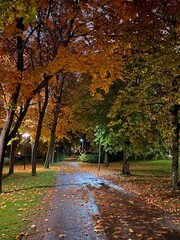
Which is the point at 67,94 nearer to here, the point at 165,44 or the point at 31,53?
the point at 31,53

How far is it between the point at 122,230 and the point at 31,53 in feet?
41.8

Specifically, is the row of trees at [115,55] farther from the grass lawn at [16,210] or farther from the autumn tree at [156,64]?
the grass lawn at [16,210]

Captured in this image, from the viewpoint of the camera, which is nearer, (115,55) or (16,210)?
(16,210)

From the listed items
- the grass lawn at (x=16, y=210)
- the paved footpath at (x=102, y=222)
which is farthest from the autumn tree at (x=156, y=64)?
the grass lawn at (x=16, y=210)

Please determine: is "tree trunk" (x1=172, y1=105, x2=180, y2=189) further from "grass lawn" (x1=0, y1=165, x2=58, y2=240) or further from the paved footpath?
"grass lawn" (x1=0, y1=165, x2=58, y2=240)

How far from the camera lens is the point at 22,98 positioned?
41.2ft

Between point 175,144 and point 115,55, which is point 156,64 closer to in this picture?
point 115,55

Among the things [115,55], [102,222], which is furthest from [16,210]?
[115,55]

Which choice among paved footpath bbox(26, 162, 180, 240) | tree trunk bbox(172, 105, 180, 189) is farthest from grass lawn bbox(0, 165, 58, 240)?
tree trunk bbox(172, 105, 180, 189)

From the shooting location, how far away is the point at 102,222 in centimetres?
757

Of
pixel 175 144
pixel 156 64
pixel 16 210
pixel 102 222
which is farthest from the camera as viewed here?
pixel 175 144

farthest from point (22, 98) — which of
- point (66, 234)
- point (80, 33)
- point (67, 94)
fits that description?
point (67, 94)

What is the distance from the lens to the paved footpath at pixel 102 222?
6441 mm

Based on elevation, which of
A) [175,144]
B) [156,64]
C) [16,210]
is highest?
[156,64]
